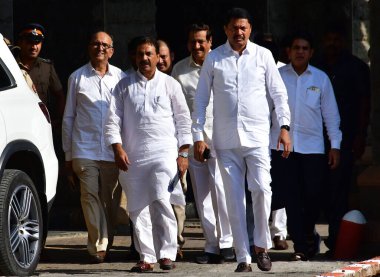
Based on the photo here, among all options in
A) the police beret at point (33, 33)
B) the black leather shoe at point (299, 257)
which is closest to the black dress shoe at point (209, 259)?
the black leather shoe at point (299, 257)

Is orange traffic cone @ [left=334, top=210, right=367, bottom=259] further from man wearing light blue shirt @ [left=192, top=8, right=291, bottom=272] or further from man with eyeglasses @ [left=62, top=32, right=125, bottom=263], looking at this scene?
man with eyeglasses @ [left=62, top=32, right=125, bottom=263]

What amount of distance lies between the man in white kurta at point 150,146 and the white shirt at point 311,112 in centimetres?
105

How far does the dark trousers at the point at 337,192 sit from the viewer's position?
13.1 metres

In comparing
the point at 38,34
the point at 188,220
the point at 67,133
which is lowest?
the point at 188,220

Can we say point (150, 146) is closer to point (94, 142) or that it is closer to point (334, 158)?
point (94, 142)

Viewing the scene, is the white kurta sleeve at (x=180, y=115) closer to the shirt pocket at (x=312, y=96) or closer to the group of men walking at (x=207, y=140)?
the group of men walking at (x=207, y=140)

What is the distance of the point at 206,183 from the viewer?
42.7 feet

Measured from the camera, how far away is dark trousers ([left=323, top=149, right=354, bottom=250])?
13109mm

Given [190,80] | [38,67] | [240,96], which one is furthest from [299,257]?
[38,67]

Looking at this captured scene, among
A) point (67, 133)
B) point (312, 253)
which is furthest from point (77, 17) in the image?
point (312, 253)

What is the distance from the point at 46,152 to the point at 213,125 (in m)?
1.29

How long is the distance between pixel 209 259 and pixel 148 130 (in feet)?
4.56

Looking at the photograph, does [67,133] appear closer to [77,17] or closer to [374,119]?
[374,119]

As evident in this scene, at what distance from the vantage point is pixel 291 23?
704 inches
